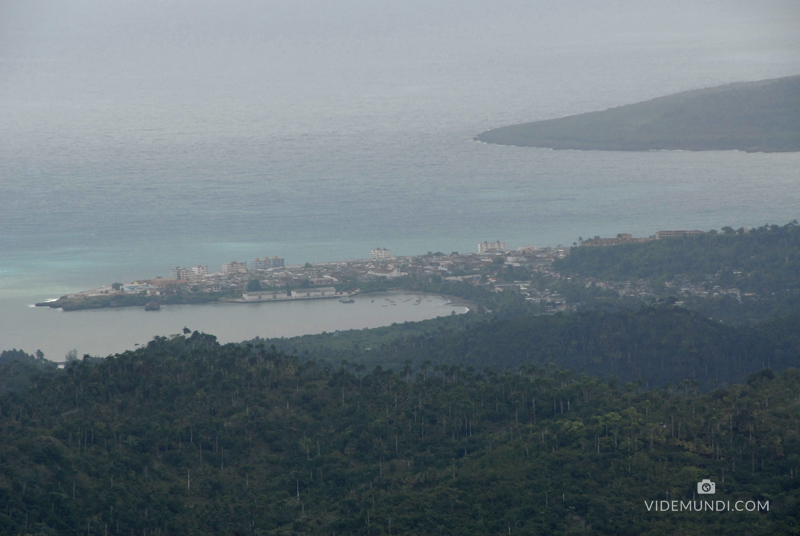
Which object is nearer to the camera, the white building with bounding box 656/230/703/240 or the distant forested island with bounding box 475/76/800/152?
the white building with bounding box 656/230/703/240

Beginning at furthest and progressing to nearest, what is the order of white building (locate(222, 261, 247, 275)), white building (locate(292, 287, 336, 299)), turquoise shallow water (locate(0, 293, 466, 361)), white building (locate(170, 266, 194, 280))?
white building (locate(222, 261, 247, 275))
white building (locate(170, 266, 194, 280))
white building (locate(292, 287, 336, 299))
turquoise shallow water (locate(0, 293, 466, 361))

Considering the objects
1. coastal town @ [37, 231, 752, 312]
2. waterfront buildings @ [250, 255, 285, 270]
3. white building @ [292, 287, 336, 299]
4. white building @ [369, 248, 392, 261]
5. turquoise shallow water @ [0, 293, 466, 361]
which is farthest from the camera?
white building @ [369, 248, 392, 261]

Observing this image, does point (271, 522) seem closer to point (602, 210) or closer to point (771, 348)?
point (771, 348)

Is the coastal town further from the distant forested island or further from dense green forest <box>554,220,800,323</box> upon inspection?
the distant forested island

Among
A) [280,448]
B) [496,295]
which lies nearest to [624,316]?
[496,295]

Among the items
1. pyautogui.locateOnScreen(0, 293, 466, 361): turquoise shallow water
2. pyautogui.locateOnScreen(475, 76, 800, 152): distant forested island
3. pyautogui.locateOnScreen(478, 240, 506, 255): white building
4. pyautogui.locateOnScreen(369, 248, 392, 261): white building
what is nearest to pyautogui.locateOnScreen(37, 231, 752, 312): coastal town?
pyautogui.locateOnScreen(369, 248, 392, 261): white building

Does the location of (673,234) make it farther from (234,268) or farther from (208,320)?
(208,320)

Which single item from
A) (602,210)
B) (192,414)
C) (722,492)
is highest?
(602,210)
